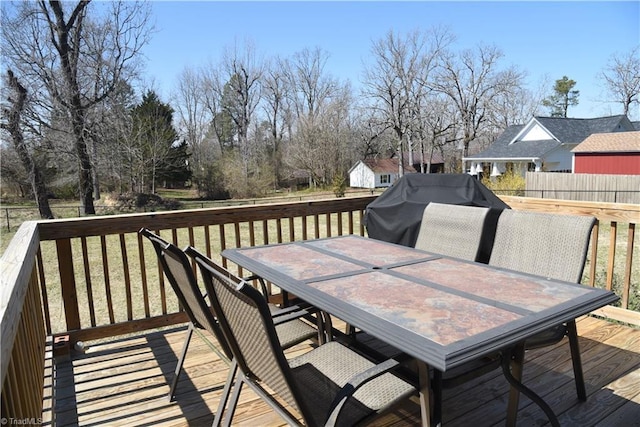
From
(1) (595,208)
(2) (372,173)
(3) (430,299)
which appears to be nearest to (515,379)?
(3) (430,299)

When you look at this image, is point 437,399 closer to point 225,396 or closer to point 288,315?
point 288,315

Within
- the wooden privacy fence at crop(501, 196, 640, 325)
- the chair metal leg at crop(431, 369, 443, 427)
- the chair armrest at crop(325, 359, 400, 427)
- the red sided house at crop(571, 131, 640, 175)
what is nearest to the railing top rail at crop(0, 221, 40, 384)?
the chair armrest at crop(325, 359, 400, 427)

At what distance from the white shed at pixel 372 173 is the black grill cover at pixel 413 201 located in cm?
2768

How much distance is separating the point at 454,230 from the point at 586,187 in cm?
1472

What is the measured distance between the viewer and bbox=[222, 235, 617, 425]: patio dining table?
1.33 metres

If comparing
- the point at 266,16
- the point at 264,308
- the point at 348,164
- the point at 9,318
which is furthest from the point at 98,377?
the point at 348,164

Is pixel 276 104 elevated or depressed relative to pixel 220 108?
elevated

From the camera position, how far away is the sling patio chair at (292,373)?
132cm

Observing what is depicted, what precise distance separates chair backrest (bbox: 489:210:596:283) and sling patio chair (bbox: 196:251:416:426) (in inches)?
48.5

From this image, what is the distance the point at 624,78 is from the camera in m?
29.5

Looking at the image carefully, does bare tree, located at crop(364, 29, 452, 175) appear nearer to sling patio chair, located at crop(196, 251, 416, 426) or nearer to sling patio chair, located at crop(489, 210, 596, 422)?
sling patio chair, located at crop(489, 210, 596, 422)

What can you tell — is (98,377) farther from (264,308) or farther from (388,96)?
(388,96)

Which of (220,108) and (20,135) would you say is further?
(220,108)

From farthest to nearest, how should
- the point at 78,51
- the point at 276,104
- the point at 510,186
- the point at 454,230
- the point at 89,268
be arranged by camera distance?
the point at 276,104 → the point at 510,186 → the point at 78,51 → the point at 89,268 → the point at 454,230
